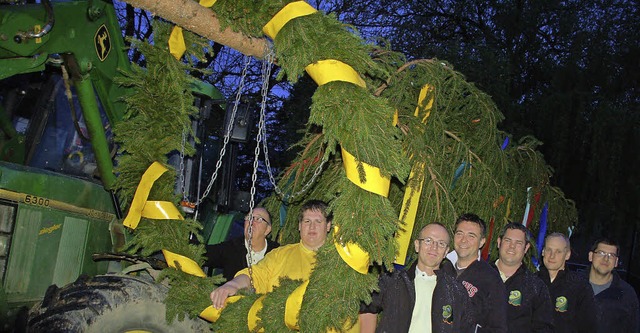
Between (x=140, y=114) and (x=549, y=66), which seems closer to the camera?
(x=140, y=114)

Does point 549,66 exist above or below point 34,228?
above

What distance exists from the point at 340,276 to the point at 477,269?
1.26 m

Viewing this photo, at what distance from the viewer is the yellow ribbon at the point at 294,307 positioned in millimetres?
3990

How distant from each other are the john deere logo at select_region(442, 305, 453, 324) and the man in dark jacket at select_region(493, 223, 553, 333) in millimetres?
688

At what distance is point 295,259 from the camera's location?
479cm

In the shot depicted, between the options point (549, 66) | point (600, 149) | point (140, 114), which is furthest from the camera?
point (549, 66)

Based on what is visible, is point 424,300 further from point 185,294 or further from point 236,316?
point 185,294

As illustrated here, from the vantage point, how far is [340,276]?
379 cm

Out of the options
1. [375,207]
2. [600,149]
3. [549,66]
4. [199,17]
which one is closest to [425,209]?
[375,207]

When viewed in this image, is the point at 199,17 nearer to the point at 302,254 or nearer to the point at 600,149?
the point at 302,254

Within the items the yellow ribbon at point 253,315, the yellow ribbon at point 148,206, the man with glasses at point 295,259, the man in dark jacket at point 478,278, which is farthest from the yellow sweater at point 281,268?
the man in dark jacket at point 478,278

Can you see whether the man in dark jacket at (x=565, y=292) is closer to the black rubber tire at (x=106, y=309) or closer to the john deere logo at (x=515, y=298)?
the john deere logo at (x=515, y=298)

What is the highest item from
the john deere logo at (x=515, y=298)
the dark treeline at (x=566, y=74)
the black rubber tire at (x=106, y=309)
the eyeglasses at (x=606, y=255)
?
the dark treeline at (x=566, y=74)

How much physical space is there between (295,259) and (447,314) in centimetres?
118
